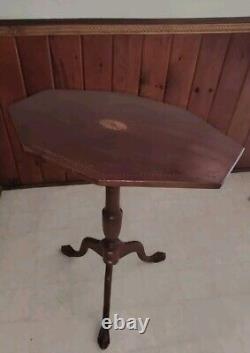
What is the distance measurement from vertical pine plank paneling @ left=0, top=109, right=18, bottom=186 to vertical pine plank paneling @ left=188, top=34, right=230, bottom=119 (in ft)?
2.69

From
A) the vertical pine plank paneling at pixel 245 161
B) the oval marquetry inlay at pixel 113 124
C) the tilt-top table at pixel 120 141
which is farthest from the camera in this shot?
the vertical pine plank paneling at pixel 245 161

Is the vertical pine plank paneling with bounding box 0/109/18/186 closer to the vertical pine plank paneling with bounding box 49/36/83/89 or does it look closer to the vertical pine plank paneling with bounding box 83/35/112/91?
the vertical pine plank paneling with bounding box 49/36/83/89

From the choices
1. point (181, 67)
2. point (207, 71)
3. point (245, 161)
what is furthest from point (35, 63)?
point (245, 161)

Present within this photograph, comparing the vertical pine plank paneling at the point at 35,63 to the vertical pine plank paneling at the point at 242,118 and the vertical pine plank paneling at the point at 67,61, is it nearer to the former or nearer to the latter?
the vertical pine plank paneling at the point at 67,61

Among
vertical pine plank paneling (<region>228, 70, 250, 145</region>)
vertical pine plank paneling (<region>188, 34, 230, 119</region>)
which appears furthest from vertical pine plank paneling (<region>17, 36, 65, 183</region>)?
vertical pine plank paneling (<region>228, 70, 250, 145</region>)

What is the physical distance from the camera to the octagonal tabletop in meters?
0.77

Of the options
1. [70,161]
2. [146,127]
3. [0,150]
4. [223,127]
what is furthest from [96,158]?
[223,127]

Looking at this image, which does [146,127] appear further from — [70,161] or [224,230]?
[224,230]

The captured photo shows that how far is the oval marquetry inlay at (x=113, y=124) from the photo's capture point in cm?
91

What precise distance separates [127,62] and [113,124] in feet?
1.68

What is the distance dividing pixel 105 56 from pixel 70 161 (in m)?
0.67

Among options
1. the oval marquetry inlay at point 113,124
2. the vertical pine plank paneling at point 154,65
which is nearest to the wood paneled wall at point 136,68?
the vertical pine plank paneling at point 154,65

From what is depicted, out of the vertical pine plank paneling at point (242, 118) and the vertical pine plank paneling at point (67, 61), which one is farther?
the vertical pine plank paneling at point (242, 118)

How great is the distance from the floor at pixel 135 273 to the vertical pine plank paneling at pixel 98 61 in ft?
1.85
